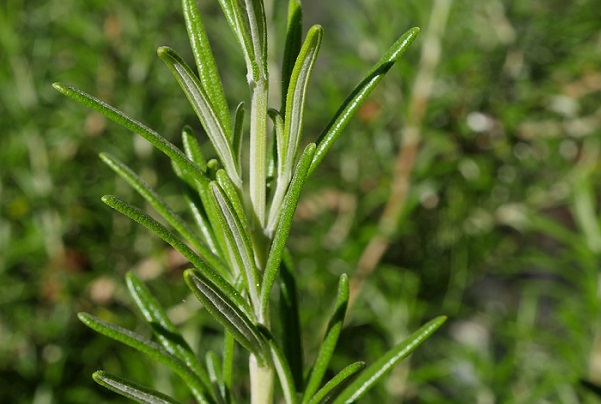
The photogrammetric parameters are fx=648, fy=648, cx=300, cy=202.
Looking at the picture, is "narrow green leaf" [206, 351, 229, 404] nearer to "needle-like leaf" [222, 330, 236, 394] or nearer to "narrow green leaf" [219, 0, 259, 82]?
"needle-like leaf" [222, 330, 236, 394]

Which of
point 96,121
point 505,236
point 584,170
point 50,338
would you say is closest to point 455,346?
point 505,236

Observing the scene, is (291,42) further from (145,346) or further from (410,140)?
(410,140)

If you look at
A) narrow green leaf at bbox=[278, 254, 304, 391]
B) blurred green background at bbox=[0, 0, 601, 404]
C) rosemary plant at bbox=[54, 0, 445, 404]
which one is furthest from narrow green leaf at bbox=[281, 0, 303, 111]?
blurred green background at bbox=[0, 0, 601, 404]

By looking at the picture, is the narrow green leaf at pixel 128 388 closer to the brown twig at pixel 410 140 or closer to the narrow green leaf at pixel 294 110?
the narrow green leaf at pixel 294 110

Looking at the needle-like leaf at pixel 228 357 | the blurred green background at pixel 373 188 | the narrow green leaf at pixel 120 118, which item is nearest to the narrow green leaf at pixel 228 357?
the needle-like leaf at pixel 228 357

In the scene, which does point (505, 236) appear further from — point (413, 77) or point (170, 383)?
point (170, 383)

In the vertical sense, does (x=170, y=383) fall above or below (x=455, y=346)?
above

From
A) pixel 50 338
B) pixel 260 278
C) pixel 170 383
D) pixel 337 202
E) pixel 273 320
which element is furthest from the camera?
pixel 337 202
